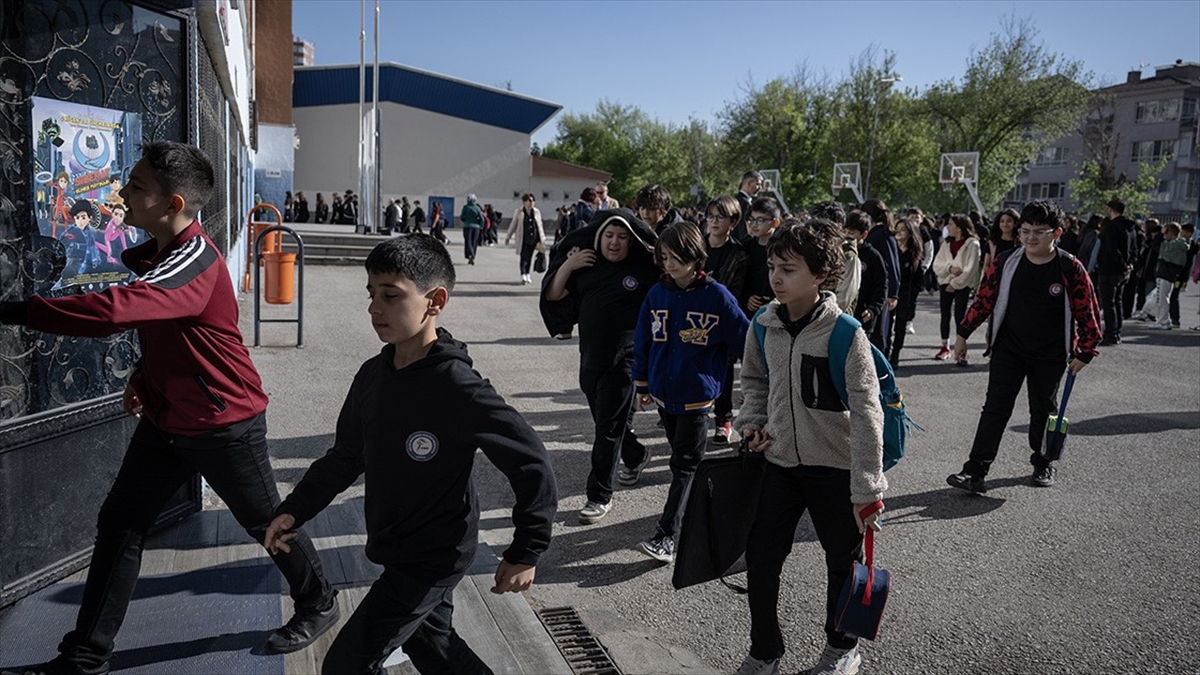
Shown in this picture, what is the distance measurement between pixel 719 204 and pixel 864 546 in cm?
352

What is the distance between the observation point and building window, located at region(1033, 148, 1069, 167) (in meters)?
74.9

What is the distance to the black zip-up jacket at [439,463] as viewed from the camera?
2488 millimetres

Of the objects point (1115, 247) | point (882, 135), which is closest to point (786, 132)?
point (882, 135)

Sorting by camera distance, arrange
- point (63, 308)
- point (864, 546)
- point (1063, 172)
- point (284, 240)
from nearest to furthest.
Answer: point (63, 308) < point (864, 546) < point (284, 240) < point (1063, 172)

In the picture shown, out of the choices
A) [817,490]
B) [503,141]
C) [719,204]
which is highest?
[503,141]

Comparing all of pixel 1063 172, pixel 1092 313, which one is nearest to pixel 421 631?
pixel 1092 313

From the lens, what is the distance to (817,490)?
351 centimetres

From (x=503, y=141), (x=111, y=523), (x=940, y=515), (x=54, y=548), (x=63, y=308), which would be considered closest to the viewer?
(x=63, y=308)

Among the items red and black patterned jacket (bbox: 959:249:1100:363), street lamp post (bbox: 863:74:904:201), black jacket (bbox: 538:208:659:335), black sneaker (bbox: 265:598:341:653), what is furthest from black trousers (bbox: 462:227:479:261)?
street lamp post (bbox: 863:74:904:201)

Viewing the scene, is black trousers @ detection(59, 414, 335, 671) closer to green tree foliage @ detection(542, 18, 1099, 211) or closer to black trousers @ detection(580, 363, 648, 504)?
black trousers @ detection(580, 363, 648, 504)

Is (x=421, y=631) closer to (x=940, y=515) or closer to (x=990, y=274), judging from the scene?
(x=940, y=515)

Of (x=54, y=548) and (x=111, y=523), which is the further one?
(x=54, y=548)

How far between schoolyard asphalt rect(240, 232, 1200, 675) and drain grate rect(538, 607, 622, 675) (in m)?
0.06

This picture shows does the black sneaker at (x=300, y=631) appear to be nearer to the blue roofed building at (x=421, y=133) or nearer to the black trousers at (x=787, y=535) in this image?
the black trousers at (x=787, y=535)
